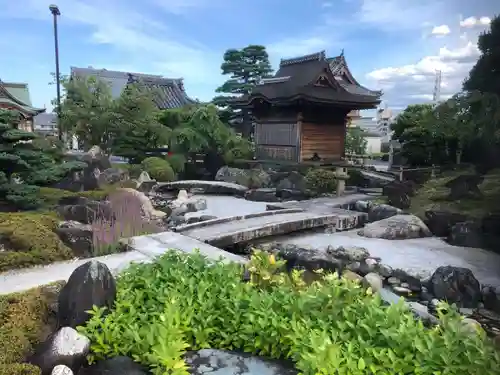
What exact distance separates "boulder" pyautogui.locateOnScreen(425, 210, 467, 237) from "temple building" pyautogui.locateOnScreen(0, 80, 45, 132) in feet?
44.0

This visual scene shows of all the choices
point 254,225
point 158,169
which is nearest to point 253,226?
point 254,225

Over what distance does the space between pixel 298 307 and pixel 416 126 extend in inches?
561

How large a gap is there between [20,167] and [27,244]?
5.93 feet

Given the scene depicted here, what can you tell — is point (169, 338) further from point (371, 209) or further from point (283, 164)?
point (283, 164)

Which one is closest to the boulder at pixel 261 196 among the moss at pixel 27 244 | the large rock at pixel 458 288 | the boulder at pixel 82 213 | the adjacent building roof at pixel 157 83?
the boulder at pixel 82 213

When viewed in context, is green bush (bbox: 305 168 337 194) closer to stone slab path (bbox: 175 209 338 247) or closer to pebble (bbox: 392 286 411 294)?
stone slab path (bbox: 175 209 338 247)

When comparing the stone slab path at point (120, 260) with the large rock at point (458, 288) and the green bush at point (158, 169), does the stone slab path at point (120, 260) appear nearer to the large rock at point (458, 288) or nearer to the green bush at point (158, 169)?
the large rock at point (458, 288)

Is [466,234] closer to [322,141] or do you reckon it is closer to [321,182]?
[321,182]

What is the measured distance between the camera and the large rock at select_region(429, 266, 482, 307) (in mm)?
5102

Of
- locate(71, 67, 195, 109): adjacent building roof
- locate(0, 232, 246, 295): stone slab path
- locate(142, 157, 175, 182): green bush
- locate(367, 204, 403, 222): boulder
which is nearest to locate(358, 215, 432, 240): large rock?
locate(367, 204, 403, 222): boulder

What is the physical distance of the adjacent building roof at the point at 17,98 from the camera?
55.9 feet

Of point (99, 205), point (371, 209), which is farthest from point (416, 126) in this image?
point (99, 205)

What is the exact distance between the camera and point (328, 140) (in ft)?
51.8

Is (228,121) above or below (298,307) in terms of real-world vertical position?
above
